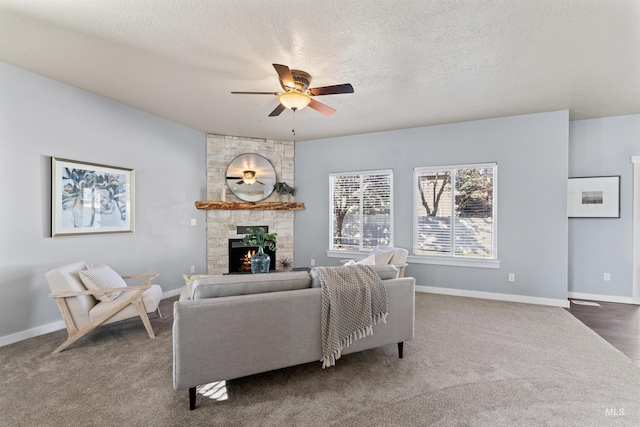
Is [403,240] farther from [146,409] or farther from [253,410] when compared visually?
[146,409]

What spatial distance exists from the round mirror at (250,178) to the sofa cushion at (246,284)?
3.58 metres

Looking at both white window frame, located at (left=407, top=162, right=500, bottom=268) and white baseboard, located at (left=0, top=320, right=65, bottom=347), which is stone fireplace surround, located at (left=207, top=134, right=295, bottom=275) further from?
white window frame, located at (left=407, top=162, right=500, bottom=268)

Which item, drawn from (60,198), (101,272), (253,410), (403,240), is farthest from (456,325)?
(60,198)

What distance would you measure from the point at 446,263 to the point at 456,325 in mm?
1545

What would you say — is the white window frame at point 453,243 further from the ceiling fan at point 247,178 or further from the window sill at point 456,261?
the ceiling fan at point 247,178

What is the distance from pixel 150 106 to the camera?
417 cm

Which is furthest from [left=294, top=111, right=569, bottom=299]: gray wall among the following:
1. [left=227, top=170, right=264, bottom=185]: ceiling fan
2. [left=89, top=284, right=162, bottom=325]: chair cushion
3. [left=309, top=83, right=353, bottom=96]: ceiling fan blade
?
[left=89, top=284, right=162, bottom=325]: chair cushion

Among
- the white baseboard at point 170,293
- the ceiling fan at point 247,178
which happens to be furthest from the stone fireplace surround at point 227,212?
the white baseboard at point 170,293

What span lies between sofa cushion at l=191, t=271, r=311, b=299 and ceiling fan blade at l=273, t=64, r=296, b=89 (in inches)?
67.0

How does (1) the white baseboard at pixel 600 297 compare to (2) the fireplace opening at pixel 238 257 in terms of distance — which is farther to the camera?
(2) the fireplace opening at pixel 238 257

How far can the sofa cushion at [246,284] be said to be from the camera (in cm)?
211

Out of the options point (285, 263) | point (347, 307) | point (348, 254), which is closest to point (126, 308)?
point (347, 307)

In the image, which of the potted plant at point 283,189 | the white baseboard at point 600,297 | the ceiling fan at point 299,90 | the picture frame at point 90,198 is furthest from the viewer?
the potted plant at point 283,189

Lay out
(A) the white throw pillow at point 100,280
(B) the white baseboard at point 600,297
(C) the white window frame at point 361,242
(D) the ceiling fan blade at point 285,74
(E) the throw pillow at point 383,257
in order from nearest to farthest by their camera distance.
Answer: (D) the ceiling fan blade at point 285,74 → (A) the white throw pillow at point 100,280 → (E) the throw pillow at point 383,257 → (B) the white baseboard at point 600,297 → (C) the white window frame at point 361,242
